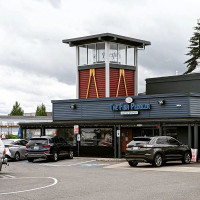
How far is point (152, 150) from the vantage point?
24094 millimetres

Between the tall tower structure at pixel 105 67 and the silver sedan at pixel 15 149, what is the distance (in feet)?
27.1

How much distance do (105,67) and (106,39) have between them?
222 cm

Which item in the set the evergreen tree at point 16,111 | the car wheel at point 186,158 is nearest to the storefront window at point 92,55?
the car wheel at point 186,158

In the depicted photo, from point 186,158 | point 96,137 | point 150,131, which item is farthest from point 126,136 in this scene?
point 186,158

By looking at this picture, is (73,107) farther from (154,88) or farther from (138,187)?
(138,187)

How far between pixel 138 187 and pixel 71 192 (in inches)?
91.2

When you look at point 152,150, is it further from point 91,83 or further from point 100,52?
point 100,52

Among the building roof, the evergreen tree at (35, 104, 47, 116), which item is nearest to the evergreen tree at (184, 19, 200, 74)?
the building roof

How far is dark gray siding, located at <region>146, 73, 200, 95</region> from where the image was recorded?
34312 mm

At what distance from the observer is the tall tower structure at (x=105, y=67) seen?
3766 cm

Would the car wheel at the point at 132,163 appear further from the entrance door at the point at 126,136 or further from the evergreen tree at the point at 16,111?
the evergreen tree at the point at 16,111

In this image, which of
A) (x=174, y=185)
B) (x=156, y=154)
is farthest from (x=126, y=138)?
(x=174, y=185)

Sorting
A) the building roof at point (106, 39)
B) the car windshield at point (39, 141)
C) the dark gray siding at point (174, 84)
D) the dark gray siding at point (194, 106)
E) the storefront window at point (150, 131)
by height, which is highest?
the building roof at point (106, 39)

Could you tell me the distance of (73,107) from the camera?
122 ft
